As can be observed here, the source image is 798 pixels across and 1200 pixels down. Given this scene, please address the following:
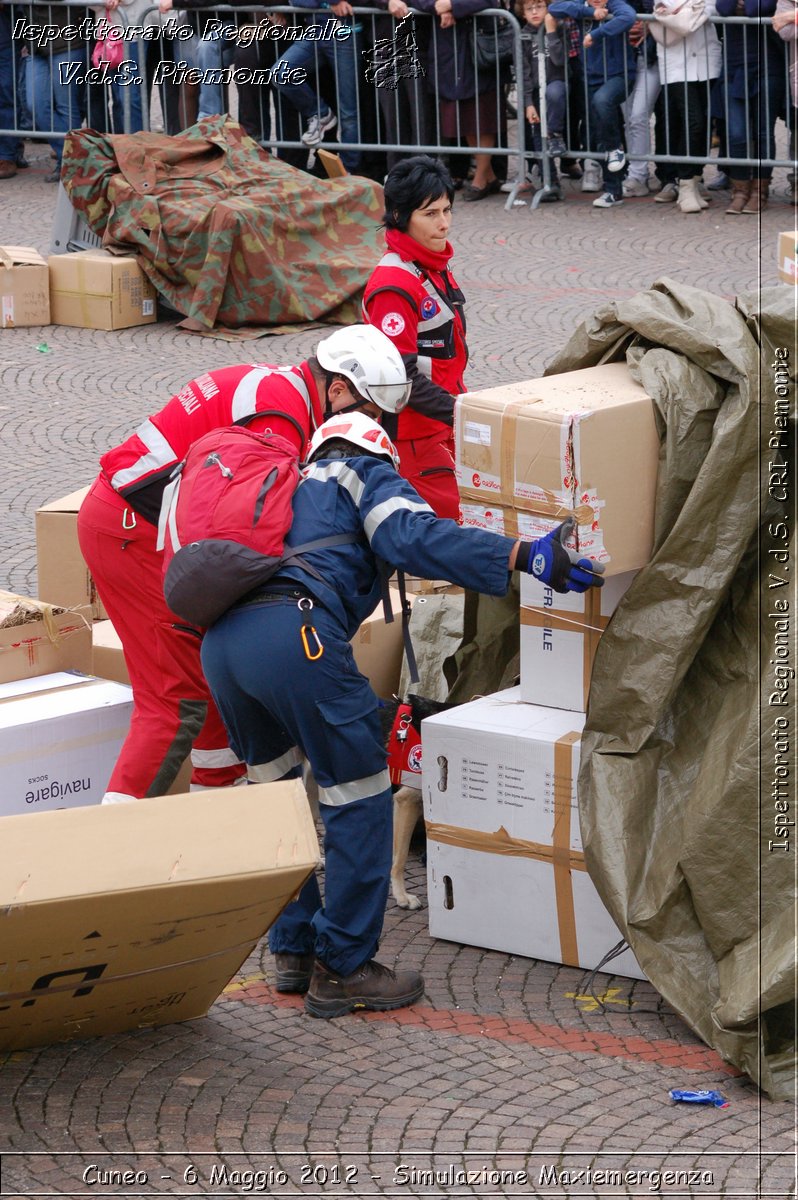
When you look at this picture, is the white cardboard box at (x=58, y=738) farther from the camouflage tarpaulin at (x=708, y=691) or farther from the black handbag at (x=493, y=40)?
the black handbag at (x=493, y=40)

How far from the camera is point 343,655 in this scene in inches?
161

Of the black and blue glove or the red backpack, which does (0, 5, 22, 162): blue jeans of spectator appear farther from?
the black and blue glove

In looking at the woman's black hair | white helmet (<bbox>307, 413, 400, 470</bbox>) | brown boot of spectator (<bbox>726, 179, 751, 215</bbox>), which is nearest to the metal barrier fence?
brown boot of spectator (<bbox>726, 179, 751, 215</bbox>)

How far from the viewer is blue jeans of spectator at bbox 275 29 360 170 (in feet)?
43.3

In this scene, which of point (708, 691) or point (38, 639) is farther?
point (38, 639)

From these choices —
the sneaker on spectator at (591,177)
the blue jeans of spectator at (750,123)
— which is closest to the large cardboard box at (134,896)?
the blue jeans of spectator at (750,123)

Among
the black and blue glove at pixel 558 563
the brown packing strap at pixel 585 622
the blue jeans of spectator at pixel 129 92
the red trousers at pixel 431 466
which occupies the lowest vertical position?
the brown packing strap at pixel 585 622

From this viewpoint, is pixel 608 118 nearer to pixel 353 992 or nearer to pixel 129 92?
pixel 129 92

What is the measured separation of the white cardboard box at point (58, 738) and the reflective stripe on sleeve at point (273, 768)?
2.50 ft

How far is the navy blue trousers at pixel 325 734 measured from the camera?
13.2 ft

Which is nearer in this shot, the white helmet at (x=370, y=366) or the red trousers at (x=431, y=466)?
the white helmet at (x=370, y=366)

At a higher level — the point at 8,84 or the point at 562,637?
the point at 8,84

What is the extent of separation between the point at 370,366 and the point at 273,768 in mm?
1092

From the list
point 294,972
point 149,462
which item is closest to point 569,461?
point 149,462
